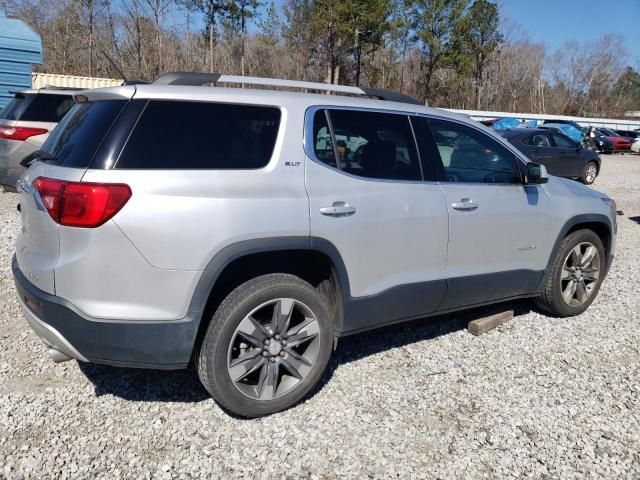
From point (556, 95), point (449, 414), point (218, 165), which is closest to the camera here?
point (218, 165)

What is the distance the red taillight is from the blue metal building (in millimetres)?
10403

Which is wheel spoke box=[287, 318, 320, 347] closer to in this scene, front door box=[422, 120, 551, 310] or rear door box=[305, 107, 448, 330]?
rear door box=[305, 107, 448, 330]

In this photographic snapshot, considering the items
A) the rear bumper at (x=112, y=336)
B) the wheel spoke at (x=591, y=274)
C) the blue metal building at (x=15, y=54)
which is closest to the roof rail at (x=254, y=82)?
the rear bumper at (x=112, y=336)

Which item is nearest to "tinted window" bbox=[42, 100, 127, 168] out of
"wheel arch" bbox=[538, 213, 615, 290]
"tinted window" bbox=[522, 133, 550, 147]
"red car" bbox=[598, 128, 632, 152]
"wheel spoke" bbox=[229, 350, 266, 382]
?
"wheel spoke" bbox=[229, 350, 266, 382]

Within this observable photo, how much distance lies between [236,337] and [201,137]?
1090 mm

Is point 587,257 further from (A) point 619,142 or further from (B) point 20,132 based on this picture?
(A) point 619,142

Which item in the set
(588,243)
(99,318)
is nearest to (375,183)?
(99,318)

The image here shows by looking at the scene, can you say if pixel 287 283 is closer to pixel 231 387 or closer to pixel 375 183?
pixel 231 387

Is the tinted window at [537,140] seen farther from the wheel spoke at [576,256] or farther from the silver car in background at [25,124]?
the silver car in background at [25,124]

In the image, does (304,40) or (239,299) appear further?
(304,40)

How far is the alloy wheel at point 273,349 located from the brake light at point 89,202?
2.92ft

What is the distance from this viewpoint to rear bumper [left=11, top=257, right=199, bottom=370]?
2.65 m

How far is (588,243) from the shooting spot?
15.5ft

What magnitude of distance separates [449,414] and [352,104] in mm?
1999
